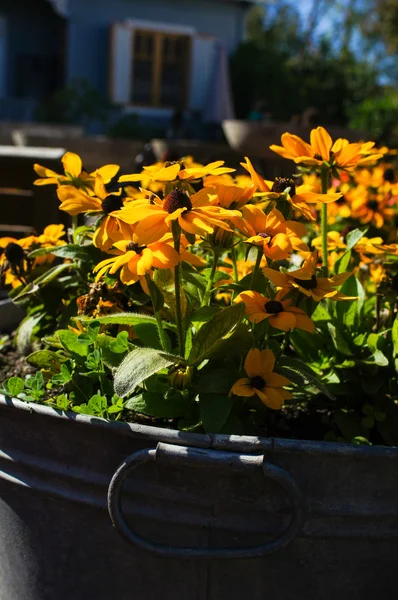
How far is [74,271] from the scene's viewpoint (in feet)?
5.52

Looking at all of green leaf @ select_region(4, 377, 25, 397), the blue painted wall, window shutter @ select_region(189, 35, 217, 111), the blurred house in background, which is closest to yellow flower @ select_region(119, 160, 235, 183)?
green leaf @ select_region(4, 377, 25, 397)

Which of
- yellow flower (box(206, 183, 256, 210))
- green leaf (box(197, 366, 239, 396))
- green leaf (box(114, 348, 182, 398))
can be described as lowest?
green leaf (box(197, 366, 239, 396))

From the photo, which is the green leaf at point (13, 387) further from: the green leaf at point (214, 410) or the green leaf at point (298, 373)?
the green leaf at point (298, 373)

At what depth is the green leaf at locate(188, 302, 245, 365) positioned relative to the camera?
1189 millimetres

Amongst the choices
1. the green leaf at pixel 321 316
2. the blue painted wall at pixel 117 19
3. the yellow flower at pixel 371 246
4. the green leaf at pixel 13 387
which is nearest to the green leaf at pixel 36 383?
the green leaf at pixel 13 387

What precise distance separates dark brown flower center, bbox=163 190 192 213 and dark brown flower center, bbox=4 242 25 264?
59 centimetres

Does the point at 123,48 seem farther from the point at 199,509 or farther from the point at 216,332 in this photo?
the point at 199,509

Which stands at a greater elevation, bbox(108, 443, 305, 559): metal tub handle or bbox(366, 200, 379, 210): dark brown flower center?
bbox(366, 200, 379, 210): dark brown flower center

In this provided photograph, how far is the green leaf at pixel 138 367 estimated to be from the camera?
1110 mm

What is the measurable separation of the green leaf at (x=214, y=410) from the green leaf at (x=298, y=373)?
97mm

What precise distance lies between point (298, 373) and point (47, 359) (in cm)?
43

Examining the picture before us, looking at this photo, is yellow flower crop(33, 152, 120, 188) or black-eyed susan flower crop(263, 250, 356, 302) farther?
yellow flower crop(33, 152, 120, 188)

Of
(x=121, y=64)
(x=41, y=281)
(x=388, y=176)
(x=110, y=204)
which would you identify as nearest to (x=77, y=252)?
(x=41, y=281)

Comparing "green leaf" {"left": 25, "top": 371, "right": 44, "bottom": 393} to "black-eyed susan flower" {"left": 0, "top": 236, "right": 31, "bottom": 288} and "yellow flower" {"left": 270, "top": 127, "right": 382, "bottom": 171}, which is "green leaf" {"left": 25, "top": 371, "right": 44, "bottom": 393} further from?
"yellow flower" {"left": 270, "top": 127, "right": 382, "bottom": 171}
